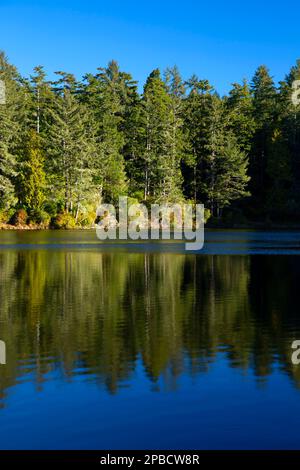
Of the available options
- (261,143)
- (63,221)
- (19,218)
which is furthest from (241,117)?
(19,218)

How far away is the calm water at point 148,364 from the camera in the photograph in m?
9.53

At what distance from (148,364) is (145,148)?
89.0m

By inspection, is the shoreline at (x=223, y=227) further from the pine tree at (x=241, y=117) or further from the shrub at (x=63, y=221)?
the pine tree at (x=241, y=117)

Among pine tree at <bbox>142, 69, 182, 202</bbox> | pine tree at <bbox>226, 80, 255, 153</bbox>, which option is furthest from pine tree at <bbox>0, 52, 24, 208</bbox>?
pine tree at <bbox>226, 80, 255, 153</bbox>

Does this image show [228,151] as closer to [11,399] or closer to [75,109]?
[75,109]

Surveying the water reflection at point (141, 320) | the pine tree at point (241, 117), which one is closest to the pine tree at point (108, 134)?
the pine tree at point (241, 117)

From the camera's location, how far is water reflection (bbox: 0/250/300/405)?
13.2 meters

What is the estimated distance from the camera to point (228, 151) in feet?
329

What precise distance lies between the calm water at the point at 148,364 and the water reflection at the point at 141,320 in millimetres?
44

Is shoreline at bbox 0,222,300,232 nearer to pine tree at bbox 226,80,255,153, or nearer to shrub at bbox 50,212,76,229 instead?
shrub at bbox 50,212,76,229

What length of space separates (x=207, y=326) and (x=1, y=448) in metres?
9.64

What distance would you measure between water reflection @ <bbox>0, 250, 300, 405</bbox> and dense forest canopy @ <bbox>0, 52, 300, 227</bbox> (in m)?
50.9

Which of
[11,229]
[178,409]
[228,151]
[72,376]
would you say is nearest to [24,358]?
[72,376]
